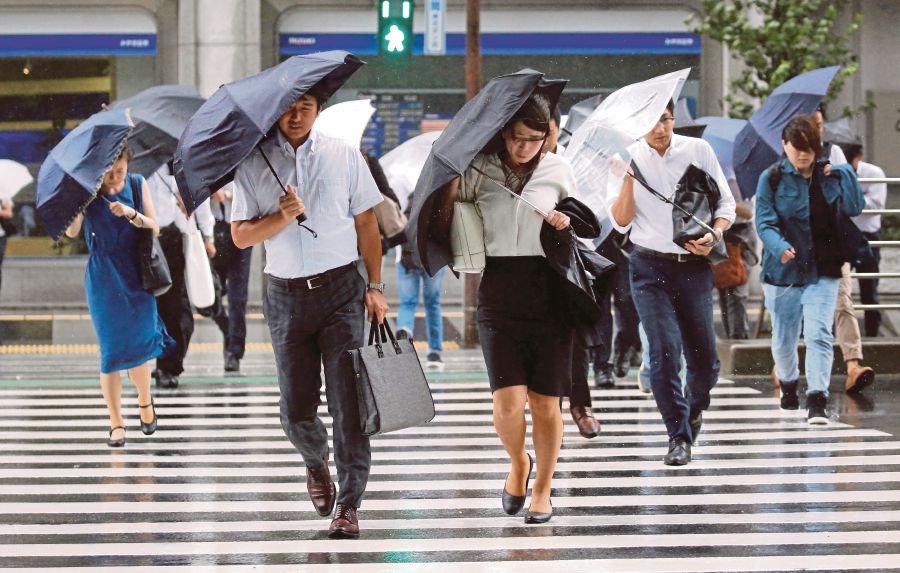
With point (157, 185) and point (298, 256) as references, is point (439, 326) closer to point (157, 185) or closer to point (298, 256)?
point (157, 185)

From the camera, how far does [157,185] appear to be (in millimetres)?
12414

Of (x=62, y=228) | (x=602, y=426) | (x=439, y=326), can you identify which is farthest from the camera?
(x=439, y=326)

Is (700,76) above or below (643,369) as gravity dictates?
above

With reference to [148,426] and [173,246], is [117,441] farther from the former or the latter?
[173,246]

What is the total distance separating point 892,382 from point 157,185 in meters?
6.05

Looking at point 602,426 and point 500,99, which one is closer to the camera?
point 500,99

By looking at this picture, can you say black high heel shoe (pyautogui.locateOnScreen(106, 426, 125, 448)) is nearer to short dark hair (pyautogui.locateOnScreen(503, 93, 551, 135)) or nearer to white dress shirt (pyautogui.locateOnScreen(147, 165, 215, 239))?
white dress shirt (pyautogui.locateOnScreen(147, 165, 215, 239))

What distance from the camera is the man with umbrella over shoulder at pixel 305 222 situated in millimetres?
6871

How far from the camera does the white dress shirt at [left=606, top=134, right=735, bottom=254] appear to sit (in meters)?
9.05

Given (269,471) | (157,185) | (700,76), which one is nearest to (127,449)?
(269,471)

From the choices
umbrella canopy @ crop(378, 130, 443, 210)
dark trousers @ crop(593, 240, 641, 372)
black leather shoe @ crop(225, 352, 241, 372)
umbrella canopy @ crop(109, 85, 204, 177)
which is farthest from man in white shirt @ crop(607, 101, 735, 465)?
black leather shoe @ crop(225, 352, 241, 372)

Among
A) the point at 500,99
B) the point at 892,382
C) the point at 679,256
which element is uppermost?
the point at 500,99

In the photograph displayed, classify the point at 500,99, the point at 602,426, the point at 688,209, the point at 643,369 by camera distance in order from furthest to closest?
1. the point at 643,369
2. the point at 602,426
3. the point at 688,209
4. the point at 500,99

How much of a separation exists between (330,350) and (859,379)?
6.14 meters
